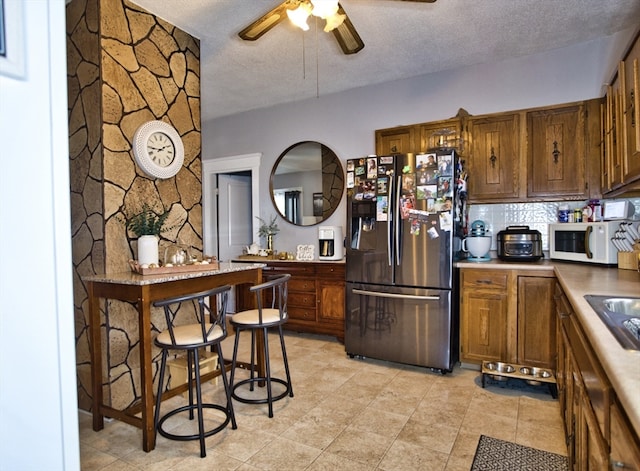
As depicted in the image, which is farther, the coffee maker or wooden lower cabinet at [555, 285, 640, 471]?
the coffee maker

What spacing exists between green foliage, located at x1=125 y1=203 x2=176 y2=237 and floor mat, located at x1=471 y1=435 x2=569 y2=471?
7.86 feet

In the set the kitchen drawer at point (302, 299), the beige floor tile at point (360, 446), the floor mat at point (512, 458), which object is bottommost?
the beige floor tile at point (360, 446)

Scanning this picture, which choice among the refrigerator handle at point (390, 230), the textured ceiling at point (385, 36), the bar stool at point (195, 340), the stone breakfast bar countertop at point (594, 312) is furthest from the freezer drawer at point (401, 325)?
the textured ceiling at point (385, 36)

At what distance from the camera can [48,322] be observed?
68 cm

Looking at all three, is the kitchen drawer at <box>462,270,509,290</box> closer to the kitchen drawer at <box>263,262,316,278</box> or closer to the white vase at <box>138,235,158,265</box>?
the kitchen drawer at <box>263,262,316,278</box>

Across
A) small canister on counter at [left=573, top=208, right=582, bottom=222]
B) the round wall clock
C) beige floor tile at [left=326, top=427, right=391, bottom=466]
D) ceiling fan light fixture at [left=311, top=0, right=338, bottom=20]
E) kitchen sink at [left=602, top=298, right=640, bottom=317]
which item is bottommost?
beige floor tile at [left=326, top=427, right=391, bottom=466]

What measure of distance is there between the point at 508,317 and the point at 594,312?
5.63ft

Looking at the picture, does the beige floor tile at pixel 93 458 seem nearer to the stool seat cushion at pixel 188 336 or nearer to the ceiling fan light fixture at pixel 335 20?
the stool seat cushion at pixel 188 336

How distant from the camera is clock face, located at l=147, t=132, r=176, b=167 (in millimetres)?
2738

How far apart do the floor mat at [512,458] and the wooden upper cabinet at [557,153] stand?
2132 mm

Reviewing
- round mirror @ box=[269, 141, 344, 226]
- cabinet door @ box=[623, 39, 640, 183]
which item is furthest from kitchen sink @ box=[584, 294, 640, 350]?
round mirror @ box=[269, 141, 344, 226]

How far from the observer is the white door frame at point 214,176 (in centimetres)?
511

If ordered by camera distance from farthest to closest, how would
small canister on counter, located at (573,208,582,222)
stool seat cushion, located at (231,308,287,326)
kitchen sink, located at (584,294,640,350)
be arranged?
small canister on counter, located at (573,208,582,222), stool seat cushion, located at (231,308,287,326), kitchen sink, located at (584,294,640,350)

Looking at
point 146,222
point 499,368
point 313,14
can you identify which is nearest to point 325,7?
point 313,14
